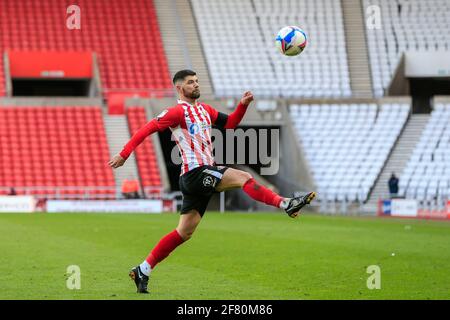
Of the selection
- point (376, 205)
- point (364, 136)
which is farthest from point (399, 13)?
point (376, 205)

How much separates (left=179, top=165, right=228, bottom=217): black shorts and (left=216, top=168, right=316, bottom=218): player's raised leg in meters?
0.09

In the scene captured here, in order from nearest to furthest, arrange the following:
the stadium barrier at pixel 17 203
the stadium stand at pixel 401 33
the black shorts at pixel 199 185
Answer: the black shorts at pixel 199 185
the stadium barrier at pixel 17 203
the stadium stand at pixel 401 33

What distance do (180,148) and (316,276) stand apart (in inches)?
135

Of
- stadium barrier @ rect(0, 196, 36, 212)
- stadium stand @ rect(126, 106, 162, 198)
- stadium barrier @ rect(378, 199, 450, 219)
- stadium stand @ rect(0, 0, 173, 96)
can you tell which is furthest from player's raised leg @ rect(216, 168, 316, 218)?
stadium stand @ rect(0, 0, 173, 96)

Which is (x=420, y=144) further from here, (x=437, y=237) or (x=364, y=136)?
(x=437, y=237)

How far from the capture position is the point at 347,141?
4272 cm

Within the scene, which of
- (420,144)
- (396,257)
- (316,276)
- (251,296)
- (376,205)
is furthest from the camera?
(420,144)

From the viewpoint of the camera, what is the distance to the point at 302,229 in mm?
26656

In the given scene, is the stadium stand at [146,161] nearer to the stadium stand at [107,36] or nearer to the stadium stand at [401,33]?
the stadium stand at [107,36]

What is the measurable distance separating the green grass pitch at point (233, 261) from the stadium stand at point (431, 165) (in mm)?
11816

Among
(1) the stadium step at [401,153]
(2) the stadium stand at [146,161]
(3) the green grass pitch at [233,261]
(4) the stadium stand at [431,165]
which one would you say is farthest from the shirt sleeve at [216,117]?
(2) the stadium stand at [146,161]

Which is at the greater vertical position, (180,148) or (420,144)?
(420,144)

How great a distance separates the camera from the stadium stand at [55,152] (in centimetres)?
4103

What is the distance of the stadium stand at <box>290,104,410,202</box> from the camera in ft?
134
